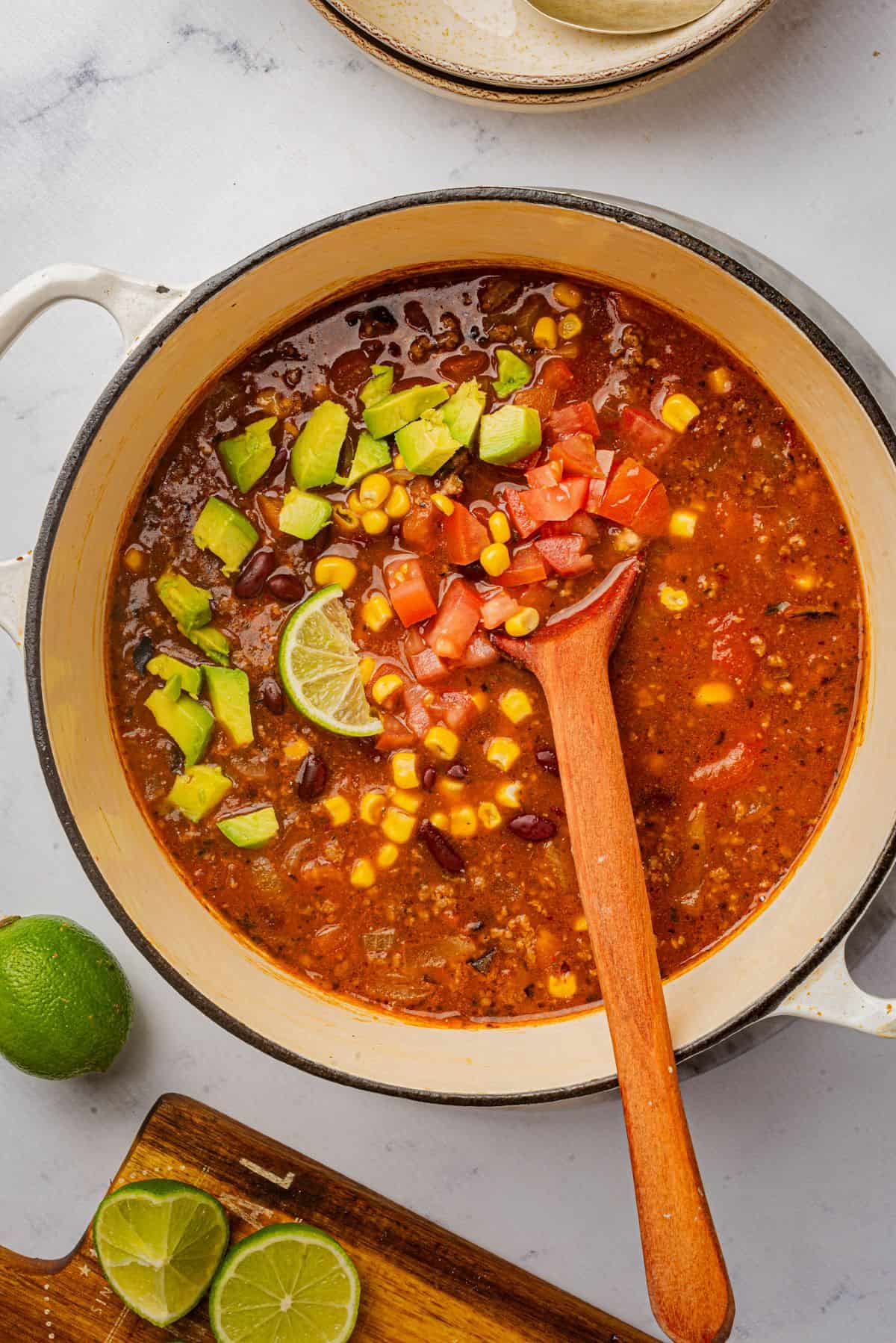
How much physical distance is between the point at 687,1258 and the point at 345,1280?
3.12ft

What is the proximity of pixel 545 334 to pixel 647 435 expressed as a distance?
327 millimetres

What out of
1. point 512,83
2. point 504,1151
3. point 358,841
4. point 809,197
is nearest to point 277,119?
point 512,83

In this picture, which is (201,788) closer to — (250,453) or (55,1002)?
(55,1002)

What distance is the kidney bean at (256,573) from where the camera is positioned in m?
2.80

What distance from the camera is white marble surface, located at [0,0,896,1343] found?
9.57 feet

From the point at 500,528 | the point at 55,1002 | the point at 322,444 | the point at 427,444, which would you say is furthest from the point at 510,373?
the point at 55,1002

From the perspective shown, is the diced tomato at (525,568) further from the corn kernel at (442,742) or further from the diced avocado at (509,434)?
the corn kernel at (442,742)

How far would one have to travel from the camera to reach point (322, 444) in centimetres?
277

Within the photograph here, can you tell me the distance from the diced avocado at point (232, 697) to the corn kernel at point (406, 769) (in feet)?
1.18

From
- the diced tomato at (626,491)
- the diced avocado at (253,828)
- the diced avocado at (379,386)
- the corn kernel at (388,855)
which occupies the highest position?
the diced tomato at (626,491)

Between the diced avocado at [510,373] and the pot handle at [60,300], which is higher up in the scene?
the diced avocado at [510,373]

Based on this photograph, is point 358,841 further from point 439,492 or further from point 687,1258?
point 687,1258

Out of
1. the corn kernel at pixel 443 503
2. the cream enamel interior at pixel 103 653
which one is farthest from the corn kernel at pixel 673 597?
the corn kernel at pixel 443 503

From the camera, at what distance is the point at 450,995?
2914 mm
